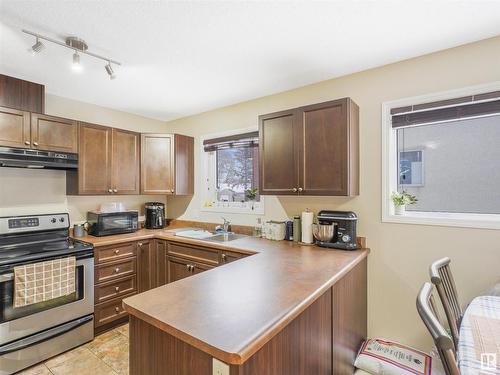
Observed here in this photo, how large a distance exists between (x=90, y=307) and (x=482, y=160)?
11.6 ft

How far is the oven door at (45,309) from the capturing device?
77.4 inches

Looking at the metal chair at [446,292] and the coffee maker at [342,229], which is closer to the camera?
the metal chair at [446,292]

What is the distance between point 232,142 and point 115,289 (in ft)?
6.77

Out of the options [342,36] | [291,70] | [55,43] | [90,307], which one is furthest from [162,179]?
[342,36]

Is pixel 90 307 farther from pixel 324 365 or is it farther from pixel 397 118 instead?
pixel 397 118

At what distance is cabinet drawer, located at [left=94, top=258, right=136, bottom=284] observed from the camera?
2596 mm

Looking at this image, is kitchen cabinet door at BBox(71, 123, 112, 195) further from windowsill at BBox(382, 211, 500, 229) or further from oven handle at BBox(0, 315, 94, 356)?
windowsill at BBox(382, 211, 500, 229)

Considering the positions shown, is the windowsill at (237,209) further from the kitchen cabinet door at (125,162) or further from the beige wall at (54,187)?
the beige wall at (54,187)

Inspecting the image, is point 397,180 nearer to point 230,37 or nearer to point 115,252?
point 230,37

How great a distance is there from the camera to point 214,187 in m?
3.50

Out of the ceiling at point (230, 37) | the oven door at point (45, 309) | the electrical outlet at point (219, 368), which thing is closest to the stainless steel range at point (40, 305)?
the oven door at point (45, 309)

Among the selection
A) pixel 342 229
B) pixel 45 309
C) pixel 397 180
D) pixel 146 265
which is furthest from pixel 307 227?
pixel 45 309

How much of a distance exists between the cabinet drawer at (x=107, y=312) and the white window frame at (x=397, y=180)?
2729 millimetres

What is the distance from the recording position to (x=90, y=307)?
2461 millimetres
